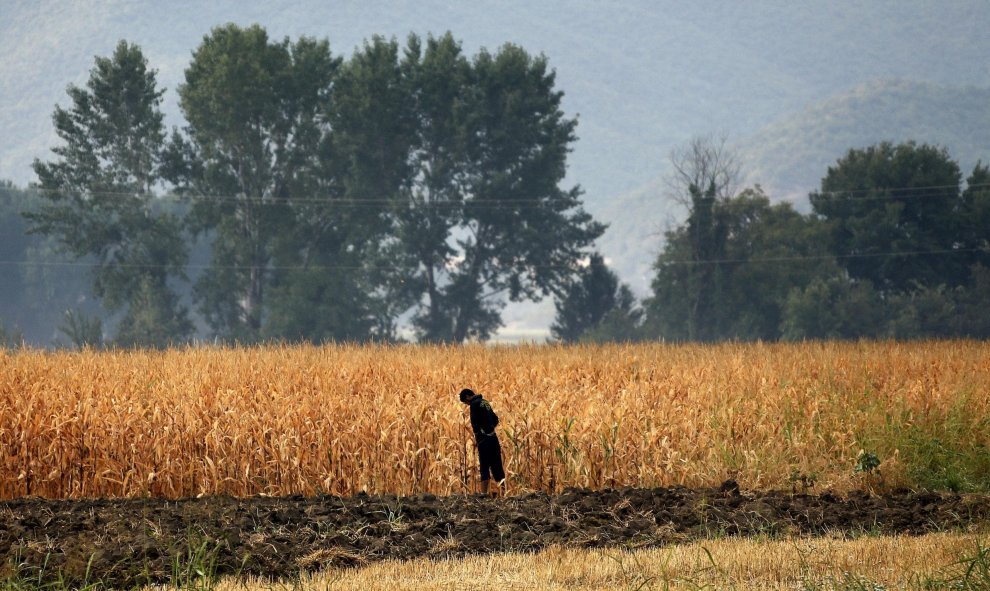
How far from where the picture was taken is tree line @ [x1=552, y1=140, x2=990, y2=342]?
6197 centimetres

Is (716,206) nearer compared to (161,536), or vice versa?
(161,536)

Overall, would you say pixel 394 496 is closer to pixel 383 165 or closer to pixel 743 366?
pixel 743 366

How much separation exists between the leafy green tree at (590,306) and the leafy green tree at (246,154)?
16288mm

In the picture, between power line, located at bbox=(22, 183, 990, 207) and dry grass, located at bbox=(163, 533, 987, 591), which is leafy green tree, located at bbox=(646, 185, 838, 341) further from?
dry grass, located at bbox=(163, 533, 987, 591)

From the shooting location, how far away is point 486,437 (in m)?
10.9

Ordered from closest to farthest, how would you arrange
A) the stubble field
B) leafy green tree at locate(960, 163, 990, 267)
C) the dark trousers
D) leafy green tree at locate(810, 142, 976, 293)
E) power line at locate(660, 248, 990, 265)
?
the stubble field < the dark trousers < leafy green tree at locate(960, 163, 990, 267) < power line at locate(660, 248, 990, 265) < leafy green tree at locate(810, 142, 976, 293)

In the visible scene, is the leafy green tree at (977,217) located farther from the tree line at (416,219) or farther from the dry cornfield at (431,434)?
the dry cornfield at (431,434)

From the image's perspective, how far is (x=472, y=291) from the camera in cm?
6094

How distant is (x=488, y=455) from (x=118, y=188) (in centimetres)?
5173

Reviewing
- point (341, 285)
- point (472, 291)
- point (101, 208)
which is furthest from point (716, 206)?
point (101, 208)

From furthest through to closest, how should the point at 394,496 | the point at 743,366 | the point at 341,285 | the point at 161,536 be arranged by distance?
the point at 341,285, the point at 743,366, the point at 394,496, the point at 161,536

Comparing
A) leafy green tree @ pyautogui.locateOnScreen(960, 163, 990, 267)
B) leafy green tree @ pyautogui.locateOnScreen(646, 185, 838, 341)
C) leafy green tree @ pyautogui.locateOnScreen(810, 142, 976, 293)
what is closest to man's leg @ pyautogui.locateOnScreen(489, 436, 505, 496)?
leafy green tree @ pyautogui.locateOnScreen(646, 185, 838, 341)

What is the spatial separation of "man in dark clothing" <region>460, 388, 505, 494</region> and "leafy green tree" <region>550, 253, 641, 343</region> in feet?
179

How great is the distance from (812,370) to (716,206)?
156 feet
